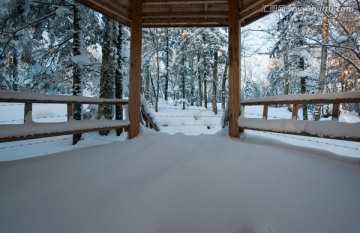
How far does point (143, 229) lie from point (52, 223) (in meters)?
0.79

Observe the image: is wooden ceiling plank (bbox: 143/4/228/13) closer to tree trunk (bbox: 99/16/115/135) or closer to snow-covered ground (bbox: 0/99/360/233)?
tree trunk (bbox: 99/16/115/135)

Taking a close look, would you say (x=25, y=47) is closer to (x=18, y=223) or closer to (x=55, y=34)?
(x=55, y=34)

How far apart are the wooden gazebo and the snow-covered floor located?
6.88ft

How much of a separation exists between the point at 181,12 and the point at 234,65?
2067 mm

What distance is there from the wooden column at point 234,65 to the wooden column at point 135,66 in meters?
2.34

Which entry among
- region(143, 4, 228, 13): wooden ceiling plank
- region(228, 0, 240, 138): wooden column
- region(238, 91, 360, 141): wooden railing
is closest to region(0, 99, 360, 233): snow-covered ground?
region(238, 91, 360, 141): wooden railing

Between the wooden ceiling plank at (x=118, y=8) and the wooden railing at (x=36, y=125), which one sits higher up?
the wooden ceiling plank at (x=118, y=8)

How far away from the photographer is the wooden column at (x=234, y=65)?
15.9 ft

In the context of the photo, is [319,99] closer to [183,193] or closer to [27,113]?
[183,193]

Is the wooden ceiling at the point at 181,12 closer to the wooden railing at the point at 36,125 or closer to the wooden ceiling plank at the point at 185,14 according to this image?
the wooden ceiling plank at the point at 185,14

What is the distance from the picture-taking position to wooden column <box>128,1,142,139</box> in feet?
16.6

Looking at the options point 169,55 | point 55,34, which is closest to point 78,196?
point 55,34

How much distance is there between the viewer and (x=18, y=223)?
1.68 m

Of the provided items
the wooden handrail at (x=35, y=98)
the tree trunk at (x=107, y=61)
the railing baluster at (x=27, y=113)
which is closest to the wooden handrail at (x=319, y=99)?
the wooden handrail at (x=35, y=98)
